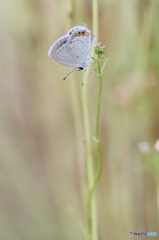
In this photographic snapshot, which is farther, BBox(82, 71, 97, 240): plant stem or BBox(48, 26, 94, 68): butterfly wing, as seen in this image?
BBox(82, 71, 97, 240): plant stem

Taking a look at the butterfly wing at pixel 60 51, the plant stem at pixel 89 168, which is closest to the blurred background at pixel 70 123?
the plant stem at pixel 89 168

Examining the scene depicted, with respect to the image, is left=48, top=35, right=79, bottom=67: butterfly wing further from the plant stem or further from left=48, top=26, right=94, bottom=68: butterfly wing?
the plant stem

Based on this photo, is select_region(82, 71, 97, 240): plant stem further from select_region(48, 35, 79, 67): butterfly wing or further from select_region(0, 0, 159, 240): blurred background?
select_region(48, 35, 79, 67): butterfly wing

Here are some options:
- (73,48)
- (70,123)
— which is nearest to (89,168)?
(70,123)

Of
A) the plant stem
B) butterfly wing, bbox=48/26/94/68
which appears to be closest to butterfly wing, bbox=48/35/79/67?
butterfly wing, bbox=48/26/94/68

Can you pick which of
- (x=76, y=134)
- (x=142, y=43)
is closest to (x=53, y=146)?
(x=76, y=134)

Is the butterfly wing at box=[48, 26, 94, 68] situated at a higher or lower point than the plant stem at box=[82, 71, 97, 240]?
higher

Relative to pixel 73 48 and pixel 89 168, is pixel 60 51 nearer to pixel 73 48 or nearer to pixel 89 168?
pixel 73 48

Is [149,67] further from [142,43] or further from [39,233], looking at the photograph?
[39,233]

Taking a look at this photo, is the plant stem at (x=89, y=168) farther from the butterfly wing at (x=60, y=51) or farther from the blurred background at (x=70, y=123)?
the butterfly wing at (x=60, y=51)
